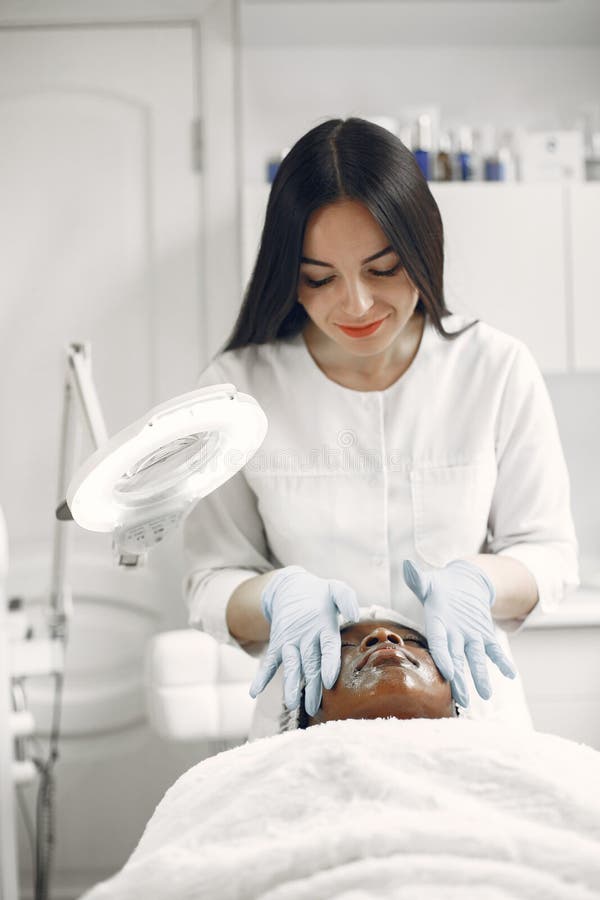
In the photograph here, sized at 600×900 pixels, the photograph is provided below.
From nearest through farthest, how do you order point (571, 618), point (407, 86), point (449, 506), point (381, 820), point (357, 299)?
point (381, 820) → point (357, 299) → point (449, 506) → point (571, 618) → point (407, 86)

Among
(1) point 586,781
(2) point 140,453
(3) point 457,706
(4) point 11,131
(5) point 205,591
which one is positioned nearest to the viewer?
(2) point 140,453

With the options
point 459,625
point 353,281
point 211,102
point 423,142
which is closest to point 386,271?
point 353,281

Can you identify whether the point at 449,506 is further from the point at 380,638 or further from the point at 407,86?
the point at 407,86

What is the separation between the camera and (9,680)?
1377mm

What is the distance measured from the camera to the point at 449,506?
53.5 inches

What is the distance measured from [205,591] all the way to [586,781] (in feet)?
1.98

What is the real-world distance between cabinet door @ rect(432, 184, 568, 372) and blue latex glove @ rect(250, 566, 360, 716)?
1.29 metres

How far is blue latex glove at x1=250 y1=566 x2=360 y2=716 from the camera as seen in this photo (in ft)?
3.66

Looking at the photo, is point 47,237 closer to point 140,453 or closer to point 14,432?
point 14,432

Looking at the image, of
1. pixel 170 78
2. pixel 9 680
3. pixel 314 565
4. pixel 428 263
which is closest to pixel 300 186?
pixel 428 263

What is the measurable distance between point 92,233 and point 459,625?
1.70 meters

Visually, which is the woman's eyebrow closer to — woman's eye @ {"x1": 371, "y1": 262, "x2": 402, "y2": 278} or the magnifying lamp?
woman's eye @ {"x1": 371, "y1": 262, "x2": 402, "y2": 278}

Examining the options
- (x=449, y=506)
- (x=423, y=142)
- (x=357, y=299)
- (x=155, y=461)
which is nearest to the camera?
(x=155, y=461)

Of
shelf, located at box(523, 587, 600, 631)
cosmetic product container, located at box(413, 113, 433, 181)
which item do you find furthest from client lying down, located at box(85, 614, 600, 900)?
cosmetic product container, located at box(413, 113, 433, 181)
